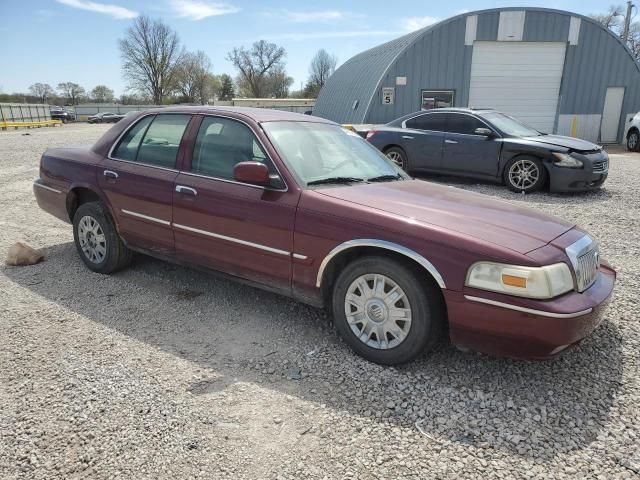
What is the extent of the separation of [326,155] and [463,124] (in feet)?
21.7

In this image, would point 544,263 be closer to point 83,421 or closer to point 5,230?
point 83,421

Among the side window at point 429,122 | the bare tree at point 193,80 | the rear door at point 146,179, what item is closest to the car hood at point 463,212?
the rear door at point 146,179

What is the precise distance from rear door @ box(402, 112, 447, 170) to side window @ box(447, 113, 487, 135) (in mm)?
165

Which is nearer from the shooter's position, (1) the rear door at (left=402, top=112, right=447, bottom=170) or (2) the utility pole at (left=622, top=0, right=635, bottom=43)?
(1) the rear door at (left=402, top=112, right=447, bottom=170)

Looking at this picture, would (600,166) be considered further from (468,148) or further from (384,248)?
(384,248)

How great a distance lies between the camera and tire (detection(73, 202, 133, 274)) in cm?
462

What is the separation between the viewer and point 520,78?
724 inches

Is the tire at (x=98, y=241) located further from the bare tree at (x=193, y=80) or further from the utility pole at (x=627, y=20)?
the bare tree at (x=193, y=80)

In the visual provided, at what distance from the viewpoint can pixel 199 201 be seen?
12.6 ft

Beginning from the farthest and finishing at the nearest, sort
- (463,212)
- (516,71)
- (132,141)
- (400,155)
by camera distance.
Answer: (516,71) < (400,155) < (132,141) < (463,212)

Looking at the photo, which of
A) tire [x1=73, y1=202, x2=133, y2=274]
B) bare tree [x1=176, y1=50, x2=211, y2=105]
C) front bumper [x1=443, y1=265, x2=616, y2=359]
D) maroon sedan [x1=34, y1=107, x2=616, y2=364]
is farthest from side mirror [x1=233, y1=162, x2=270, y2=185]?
bare tree [x1=176, y1=50, x2=211, y2=105]

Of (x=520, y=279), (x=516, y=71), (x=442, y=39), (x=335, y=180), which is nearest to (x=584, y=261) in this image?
(x=520, y=279)

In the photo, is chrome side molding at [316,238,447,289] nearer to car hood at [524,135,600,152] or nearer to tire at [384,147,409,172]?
car hood at [524,135,600,152]

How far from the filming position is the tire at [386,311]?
2949 millimetres
